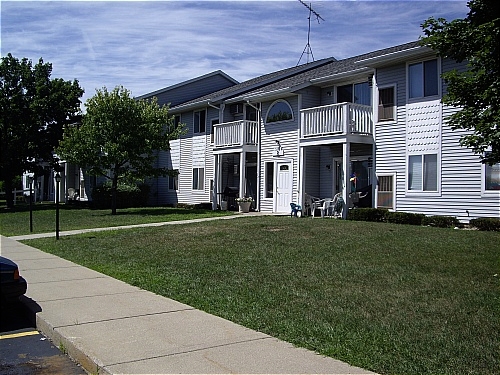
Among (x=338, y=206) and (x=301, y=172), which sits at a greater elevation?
(x=301, y=172)

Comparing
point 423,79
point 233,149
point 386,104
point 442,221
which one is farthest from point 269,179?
point 442,221

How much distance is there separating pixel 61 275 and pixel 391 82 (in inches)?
558

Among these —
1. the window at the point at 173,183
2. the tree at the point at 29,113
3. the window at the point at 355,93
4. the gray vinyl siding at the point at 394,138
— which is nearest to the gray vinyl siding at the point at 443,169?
the gray vinyl siding at the point at 394,138

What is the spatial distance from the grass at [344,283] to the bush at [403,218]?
1782mm

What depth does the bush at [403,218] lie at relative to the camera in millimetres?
18094

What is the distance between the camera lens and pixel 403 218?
1839 cm

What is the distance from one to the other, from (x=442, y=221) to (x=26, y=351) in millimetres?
14090

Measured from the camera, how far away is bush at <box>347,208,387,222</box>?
1908cm

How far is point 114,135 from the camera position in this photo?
86.4 feet

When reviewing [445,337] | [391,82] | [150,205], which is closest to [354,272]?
[445,337]

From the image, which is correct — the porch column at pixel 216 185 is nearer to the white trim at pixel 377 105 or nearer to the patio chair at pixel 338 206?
the patio chair at pixel 338 206

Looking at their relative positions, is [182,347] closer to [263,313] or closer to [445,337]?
[263,313]

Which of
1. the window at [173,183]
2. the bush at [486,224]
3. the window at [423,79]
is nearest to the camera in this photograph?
the bush at [486,224]

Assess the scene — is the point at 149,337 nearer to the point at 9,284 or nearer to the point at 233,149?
the point at 9,284
